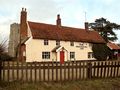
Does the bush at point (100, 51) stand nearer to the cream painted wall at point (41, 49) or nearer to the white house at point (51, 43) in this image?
the white house at point (51, 43)

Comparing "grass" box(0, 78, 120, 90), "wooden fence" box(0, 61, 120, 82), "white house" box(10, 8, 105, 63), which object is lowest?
"grass" box(0, 78, 120, 90)

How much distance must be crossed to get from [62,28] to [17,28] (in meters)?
11.2

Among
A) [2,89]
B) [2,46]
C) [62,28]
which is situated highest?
[62,28]

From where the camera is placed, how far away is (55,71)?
14.9 metres

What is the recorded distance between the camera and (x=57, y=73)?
1417cm

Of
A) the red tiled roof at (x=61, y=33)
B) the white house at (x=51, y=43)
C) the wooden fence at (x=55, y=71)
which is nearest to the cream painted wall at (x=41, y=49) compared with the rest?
the white house at (x=51, y=43)

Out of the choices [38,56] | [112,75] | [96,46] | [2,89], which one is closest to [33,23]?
[38,56]

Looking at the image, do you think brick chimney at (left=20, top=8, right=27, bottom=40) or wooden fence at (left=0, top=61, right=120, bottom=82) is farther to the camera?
brick chimney at (left=20, top=8, right=27, bottom=40)

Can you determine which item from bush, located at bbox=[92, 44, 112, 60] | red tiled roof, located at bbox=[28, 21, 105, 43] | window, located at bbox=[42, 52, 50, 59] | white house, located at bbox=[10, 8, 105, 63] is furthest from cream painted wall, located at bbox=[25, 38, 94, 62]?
bush, located at bbox=[92, 44, 112, 60]

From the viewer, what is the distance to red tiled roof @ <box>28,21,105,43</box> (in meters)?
46.6

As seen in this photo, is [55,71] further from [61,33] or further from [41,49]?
[61,33]

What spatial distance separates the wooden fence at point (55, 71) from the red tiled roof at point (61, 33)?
2969 centimetres

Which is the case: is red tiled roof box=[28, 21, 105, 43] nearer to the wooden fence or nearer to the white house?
the white house

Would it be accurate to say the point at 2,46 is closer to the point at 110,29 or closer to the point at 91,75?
the point at 91,75
